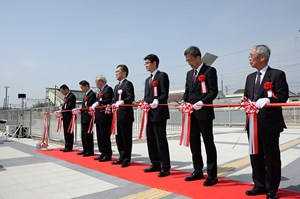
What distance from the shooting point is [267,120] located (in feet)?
8.86

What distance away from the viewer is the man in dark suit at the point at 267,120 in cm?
267

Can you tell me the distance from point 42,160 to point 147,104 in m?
2.96

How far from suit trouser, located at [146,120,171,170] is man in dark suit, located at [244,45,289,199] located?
1.37 m

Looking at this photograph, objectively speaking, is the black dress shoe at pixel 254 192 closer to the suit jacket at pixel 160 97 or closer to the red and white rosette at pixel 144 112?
the suit jacket at pixel 160 97

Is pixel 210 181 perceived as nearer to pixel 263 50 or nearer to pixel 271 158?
pixel 271 158

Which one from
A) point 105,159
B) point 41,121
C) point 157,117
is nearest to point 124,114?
point 157,117

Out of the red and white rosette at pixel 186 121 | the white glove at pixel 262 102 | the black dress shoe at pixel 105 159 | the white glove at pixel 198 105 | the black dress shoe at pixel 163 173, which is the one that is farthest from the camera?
the black dress shoe at pixel 105 159

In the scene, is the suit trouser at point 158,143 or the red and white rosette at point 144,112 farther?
the red and white rosette at point 144,112

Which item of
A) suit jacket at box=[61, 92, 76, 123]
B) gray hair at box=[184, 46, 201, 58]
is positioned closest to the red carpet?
gray hair at box=[184, 46, 201, 58]

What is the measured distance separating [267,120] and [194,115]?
1.01m

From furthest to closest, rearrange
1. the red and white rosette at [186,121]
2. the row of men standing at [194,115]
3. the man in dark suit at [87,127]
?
the man in dark suit at [87,127], the red and white rosette at [186,121], the row of men standing at [194,115]

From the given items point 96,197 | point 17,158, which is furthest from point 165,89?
point 17,158

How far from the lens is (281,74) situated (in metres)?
2.69

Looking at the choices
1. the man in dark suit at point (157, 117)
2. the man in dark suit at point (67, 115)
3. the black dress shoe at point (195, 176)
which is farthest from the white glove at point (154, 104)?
the man in dark suit at point (67, 115)
